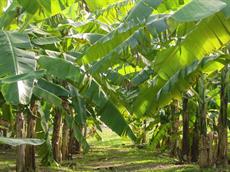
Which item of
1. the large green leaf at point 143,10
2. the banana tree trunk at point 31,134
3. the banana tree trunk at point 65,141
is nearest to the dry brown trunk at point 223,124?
the banana tree trunk at point 31,134

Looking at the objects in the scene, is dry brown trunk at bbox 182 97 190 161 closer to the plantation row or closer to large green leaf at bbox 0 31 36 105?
the plantation row

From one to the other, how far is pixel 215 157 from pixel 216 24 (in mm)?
5033

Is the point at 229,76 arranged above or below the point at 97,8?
below

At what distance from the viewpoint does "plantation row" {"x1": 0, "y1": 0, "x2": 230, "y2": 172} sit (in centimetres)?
561

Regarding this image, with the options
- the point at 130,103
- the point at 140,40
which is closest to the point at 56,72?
the point at 140,40

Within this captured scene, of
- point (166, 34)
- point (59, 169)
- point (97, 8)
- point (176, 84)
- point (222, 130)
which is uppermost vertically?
point (97, 8)

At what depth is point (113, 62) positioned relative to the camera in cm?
649

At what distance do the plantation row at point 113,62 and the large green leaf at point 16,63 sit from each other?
1 cm

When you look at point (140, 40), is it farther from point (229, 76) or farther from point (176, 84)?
point (229, 76)

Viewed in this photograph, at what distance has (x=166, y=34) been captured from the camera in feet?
22.7

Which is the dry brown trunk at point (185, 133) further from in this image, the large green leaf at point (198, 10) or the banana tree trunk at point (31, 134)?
the large green leaf at point (198, 10)

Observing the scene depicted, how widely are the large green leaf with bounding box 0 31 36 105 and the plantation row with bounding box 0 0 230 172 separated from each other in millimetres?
12

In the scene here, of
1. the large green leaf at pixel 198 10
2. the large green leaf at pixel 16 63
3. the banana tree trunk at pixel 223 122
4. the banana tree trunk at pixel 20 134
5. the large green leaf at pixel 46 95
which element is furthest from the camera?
the banana tree trunk at pixel 223 122

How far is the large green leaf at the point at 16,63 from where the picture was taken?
504cm
